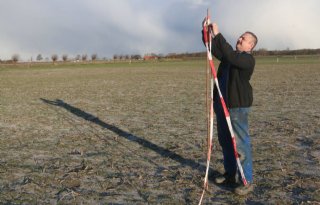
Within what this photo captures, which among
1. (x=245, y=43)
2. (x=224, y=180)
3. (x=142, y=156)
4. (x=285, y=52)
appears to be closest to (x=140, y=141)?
(x=142, y=156)

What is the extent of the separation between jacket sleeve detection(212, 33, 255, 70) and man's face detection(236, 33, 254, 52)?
0.14 metres

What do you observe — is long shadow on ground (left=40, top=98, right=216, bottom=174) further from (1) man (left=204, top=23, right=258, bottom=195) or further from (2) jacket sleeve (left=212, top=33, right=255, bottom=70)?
(2) jacket sleeve (left=212, top=33, right=255, bottom=70)

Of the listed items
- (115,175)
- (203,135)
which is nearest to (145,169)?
(115,175)

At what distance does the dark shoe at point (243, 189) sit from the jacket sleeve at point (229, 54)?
5.31 feet

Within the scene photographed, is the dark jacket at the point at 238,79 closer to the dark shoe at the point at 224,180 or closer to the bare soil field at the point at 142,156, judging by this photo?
the dark shoe at the point at 224,180

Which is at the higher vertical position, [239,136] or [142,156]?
[239,136]

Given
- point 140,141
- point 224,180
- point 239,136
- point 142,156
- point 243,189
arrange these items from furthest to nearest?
point 140,141
point 142,156
point 224,180
point 239,136
point 243,189

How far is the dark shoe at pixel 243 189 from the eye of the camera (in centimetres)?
589

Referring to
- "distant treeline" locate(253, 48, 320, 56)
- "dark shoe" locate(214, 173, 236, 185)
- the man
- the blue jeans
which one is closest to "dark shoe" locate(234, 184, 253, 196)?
the man

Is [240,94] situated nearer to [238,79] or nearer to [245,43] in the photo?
[238,79]

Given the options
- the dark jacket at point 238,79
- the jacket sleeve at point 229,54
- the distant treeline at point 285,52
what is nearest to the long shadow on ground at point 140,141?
the dark jacket at point 238,79

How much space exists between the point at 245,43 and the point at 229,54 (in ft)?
1.52

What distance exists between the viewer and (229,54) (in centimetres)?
562

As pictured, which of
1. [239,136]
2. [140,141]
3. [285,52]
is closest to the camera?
[239,136]
